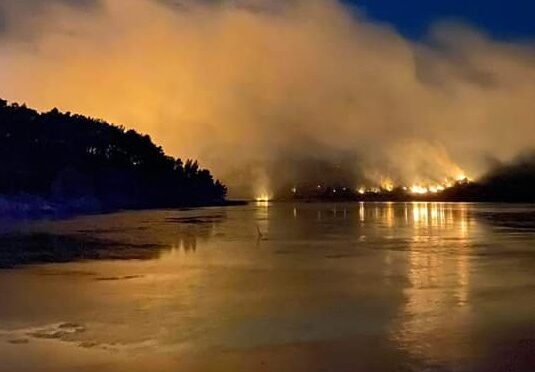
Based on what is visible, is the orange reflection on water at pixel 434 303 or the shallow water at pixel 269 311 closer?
the shallow water at pixel 269 311

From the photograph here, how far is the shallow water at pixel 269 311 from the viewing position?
936 cm

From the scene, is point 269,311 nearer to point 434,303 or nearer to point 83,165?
point 434,303

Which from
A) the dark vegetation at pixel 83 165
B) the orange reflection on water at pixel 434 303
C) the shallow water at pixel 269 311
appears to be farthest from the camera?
the dark vegetation at pixel 83 165

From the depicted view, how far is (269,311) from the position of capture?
13039 millimetres

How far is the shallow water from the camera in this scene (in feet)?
30.7

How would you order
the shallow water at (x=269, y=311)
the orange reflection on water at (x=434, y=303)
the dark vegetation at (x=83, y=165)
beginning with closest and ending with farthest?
1. the shallow water at (x=269, y=311)
2. the orange reflection on water at (x=434, y=303)
3. the dark vegetation at (x=83, y=165)

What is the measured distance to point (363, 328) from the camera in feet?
37.1

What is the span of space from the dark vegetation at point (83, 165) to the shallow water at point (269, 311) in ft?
238

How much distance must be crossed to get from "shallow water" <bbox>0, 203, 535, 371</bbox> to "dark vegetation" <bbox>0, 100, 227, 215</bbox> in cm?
7268

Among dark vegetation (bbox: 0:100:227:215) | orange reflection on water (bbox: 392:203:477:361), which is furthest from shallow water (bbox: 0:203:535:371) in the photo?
dark vegetation (bbox: 0:100:227:215)

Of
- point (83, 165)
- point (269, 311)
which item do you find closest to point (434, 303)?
point (269, 311)

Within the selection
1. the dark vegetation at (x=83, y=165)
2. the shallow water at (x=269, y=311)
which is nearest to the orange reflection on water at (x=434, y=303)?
the shallow water at (x=269, y=311)

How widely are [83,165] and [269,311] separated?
118898 mm

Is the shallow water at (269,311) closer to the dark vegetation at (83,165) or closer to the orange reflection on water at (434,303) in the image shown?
the orange reflection on water at (434,303)
